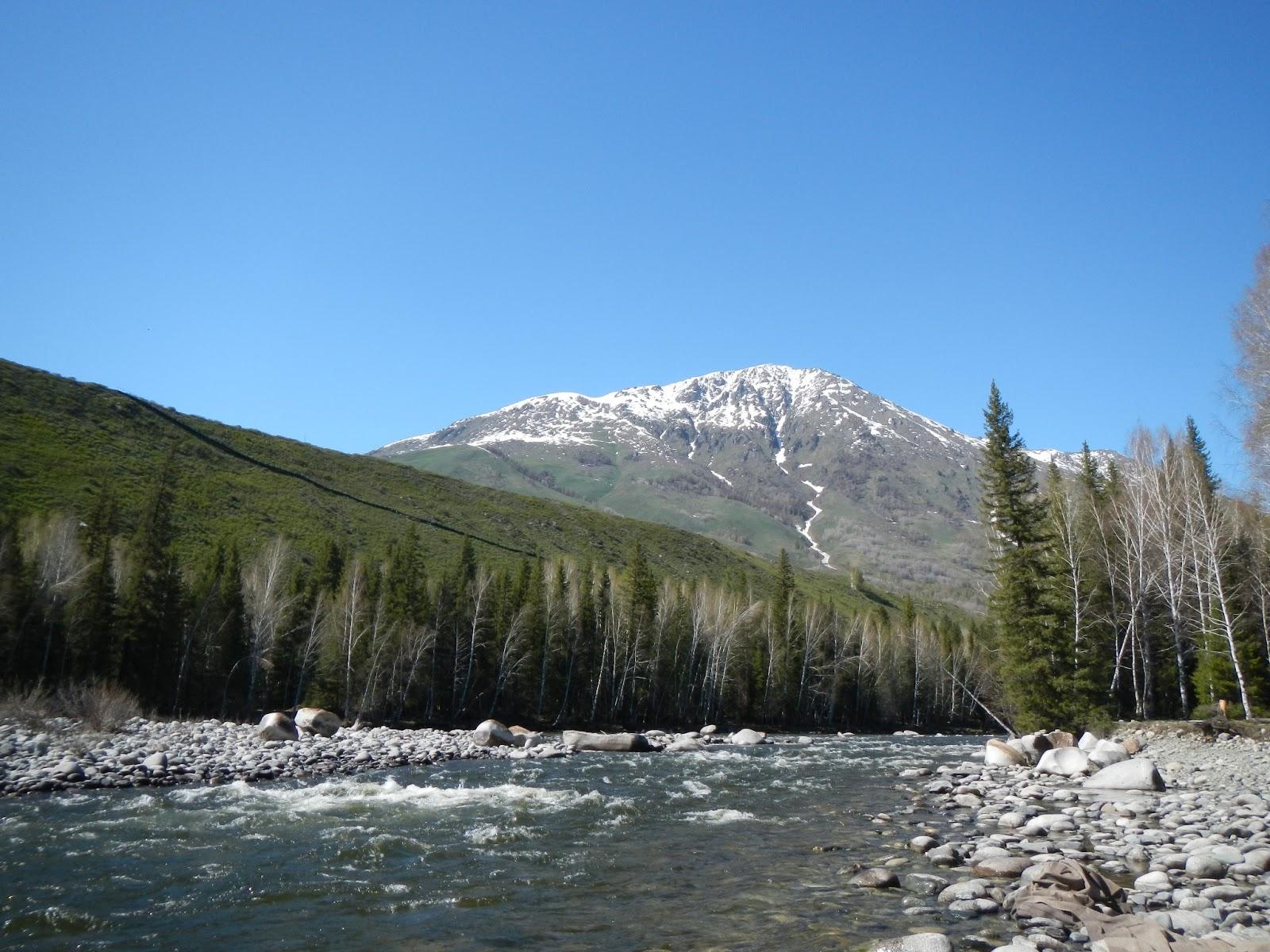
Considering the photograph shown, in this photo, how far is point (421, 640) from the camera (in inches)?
2125

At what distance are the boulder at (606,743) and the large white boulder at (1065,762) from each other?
72.3ft

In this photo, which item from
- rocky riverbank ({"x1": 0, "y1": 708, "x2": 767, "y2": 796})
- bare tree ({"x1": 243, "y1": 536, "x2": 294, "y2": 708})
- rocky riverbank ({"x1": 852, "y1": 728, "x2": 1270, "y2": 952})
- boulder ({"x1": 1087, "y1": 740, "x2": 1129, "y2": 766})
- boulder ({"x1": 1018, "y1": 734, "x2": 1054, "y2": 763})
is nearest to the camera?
rocky riverbank ({"x1": 852, "y1": 728, "x2": 1270, "y2": 952})

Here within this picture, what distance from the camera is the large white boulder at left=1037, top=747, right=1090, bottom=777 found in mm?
24422

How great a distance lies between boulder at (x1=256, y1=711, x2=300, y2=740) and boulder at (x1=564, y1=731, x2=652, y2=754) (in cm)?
1426

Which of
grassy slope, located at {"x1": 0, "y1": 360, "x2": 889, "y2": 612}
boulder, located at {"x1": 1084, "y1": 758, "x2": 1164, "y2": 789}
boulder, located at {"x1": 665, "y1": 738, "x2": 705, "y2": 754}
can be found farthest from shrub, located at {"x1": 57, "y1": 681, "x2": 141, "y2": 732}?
grassy slope, located at {"x1": 0, "y1": 360, "x2": 889, "y2": 612}

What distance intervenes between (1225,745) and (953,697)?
6305 centimetres

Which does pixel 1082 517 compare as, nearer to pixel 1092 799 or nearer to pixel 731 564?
pixel 1092 799

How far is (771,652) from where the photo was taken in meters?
74.7

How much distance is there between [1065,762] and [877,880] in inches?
657

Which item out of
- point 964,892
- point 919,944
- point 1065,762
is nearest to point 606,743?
point 1065,762

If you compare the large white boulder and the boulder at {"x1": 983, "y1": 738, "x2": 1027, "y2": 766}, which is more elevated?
the large white boulder

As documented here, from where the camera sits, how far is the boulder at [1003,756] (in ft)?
94.3

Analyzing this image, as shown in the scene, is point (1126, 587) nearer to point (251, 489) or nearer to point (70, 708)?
point (70, 708)

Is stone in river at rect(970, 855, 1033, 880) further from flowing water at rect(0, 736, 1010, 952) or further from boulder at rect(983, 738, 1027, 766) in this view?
boulder at rect(983, 738, 1027, 766)
